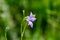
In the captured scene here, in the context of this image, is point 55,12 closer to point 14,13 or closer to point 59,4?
point 59,4

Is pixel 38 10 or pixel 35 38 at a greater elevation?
pixel 38 10

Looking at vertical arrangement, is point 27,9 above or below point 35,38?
above

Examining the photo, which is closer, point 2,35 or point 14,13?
point 2,35

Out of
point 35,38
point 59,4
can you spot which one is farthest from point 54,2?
point 35,38

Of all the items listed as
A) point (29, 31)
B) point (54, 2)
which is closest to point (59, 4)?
point (54, 2)

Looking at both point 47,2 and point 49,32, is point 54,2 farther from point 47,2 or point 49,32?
point 49,32

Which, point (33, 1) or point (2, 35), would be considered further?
point (33, 1)
